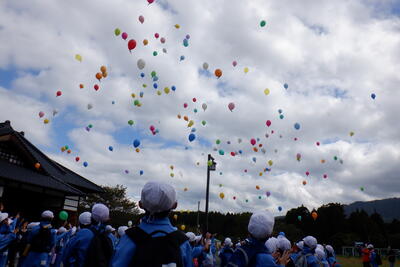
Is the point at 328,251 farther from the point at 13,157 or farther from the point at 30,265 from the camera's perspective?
the point at 13,157

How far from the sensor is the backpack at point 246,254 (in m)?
2.38

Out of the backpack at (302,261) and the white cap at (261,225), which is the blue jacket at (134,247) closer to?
the white cap at (261,225)

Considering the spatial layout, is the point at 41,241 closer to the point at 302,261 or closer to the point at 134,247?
the point at 302,261

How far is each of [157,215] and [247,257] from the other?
28.4 inches

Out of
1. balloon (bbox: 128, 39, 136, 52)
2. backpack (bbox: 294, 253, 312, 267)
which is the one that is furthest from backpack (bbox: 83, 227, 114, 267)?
balloon (bbox: 128, 39, 136, 52)

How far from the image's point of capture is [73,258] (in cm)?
357

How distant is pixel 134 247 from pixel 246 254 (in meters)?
0.82

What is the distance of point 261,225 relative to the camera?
8.47 feet

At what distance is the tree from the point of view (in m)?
31.6

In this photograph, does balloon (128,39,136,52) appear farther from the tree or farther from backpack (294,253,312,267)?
the tree

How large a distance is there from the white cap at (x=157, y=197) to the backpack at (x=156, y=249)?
0.15 metres

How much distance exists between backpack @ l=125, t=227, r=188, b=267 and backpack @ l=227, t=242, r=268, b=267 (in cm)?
51

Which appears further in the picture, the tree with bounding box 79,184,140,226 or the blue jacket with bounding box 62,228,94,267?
the tree with bounding box 79,184,140,226

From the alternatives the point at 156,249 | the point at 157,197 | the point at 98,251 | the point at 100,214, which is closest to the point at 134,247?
the point at 156,249
